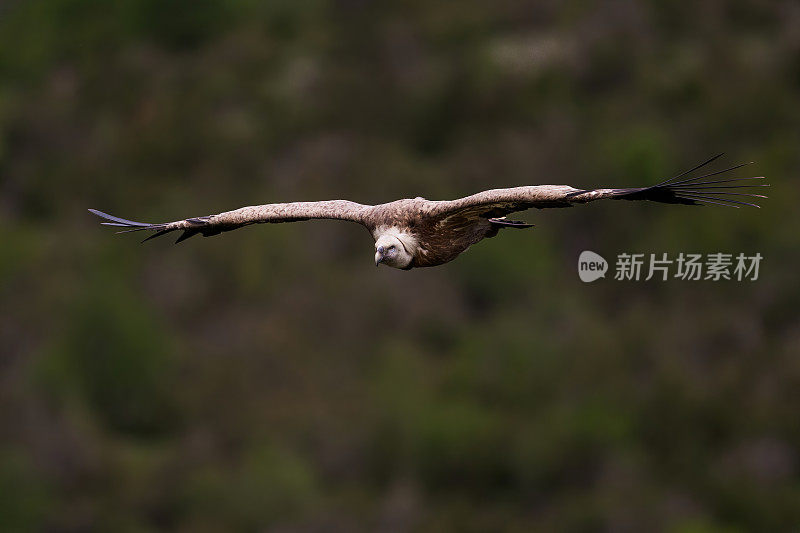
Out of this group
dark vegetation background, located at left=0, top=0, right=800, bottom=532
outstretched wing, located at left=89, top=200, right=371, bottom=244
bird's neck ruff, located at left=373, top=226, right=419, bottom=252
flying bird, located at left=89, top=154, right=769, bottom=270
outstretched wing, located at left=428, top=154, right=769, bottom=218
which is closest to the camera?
outstretched wing, located at left=428, top=154, right=769, bottom=218

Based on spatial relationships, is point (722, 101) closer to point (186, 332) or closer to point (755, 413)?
point (755, 413)

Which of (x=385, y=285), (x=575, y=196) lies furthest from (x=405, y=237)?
(x=385, y=285)

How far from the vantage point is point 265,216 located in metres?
19.2

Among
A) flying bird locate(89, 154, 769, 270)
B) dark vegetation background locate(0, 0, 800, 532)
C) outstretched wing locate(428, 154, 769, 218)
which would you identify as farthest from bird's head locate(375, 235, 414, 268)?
dark vegetation background locate(0, 0, 800, 532)

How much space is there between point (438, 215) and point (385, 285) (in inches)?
2421

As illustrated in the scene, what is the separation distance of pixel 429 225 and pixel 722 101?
7900 centimetres

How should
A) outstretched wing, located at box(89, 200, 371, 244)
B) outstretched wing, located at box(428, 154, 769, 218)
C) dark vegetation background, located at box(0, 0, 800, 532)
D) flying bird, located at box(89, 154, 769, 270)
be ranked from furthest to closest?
dark vegetation background, located at box(0, 0, 800, 532) < outstretched wing, located at box(89, 200, 371, 244) < flying bird, located at box(89, 154, 769, 270) < outstretched wing, located at box(428, 154, 769, 218)

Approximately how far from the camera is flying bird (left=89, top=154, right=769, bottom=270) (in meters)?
15.6

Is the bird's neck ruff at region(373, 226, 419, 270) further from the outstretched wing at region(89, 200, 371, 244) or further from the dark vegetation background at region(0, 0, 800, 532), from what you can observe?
the dark vegetation background at region(0, 0, 800, 532)

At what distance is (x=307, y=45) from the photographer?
358 ft

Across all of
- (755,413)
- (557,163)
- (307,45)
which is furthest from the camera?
(307,45)

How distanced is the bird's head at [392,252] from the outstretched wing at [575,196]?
0.79 meters

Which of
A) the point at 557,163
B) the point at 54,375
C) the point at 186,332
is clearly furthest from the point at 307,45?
the point at 54,375

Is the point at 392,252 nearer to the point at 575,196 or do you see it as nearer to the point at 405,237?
the point at 405,237
